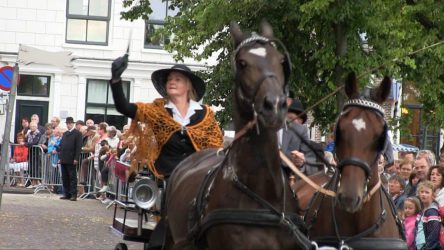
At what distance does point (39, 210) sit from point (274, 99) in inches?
636

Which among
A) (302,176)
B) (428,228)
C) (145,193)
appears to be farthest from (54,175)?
(302,176)

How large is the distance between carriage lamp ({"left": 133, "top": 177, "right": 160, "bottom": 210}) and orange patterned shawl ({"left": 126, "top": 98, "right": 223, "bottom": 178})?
0.20 m

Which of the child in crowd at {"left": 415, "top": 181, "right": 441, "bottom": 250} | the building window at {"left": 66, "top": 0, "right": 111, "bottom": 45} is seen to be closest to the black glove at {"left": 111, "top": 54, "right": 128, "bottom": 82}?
the child in crowd at {"left": 415, "top": 181, "right": 441, "bottom": 250}

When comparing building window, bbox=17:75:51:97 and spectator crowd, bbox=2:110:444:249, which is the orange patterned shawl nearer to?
spectator crowd, bbox=2:110:444:249

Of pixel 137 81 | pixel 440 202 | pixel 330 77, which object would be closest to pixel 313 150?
pixel 440 202

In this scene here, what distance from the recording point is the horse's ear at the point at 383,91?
8016mm

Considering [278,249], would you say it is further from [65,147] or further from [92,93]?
[92,93]

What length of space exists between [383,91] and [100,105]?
30.1 meters

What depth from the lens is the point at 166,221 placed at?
334 inches

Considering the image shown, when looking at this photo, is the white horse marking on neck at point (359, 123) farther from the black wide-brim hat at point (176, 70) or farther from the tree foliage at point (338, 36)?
the tree foliage at point (338, 36)

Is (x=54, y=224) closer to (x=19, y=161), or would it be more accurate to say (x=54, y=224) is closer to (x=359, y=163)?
(x=19, y=161)

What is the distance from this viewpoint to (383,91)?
8078 millimetres

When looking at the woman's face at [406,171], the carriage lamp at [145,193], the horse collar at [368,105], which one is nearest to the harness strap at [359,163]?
the horse collar at [368,105]

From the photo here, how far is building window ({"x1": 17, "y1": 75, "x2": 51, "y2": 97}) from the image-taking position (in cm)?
3728
